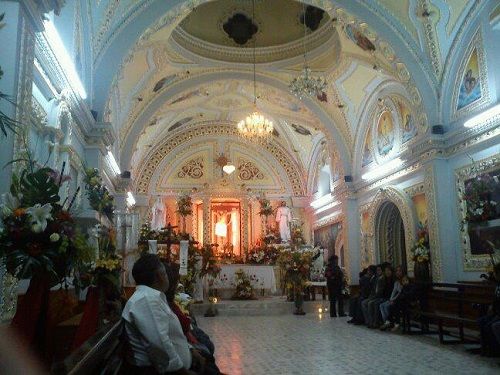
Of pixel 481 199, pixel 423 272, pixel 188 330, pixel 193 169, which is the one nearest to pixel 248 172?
pixel 193 169

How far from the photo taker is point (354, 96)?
13961 millimetres

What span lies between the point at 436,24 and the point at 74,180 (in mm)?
7891

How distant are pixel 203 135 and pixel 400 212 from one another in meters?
9.99

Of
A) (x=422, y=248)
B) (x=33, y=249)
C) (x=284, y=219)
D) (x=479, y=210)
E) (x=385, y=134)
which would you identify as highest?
(x=385, y=134)

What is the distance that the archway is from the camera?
521 inches

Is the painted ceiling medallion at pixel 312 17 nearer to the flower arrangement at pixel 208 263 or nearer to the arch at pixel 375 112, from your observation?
the arch at pixel 375 112

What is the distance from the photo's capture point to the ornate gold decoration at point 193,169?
19812mm

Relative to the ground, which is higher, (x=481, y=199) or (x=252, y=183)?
(x=252, y=183)

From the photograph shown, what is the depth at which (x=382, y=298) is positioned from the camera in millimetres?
9500

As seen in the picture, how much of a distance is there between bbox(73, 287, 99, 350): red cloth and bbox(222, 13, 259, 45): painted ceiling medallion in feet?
33.3

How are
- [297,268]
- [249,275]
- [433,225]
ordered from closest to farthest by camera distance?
1. [433,225]
2. [297,268]
3. [249,275]

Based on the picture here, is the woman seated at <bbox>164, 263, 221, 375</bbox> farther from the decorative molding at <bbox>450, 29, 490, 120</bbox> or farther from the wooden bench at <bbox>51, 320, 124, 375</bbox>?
the decorative molding at <bbox>450, 29, 490, 120</bbox>

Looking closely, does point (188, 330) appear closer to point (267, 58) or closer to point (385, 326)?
point (385, 326)

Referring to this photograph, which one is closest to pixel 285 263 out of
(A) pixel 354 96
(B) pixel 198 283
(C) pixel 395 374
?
(B) pixel 198 283
